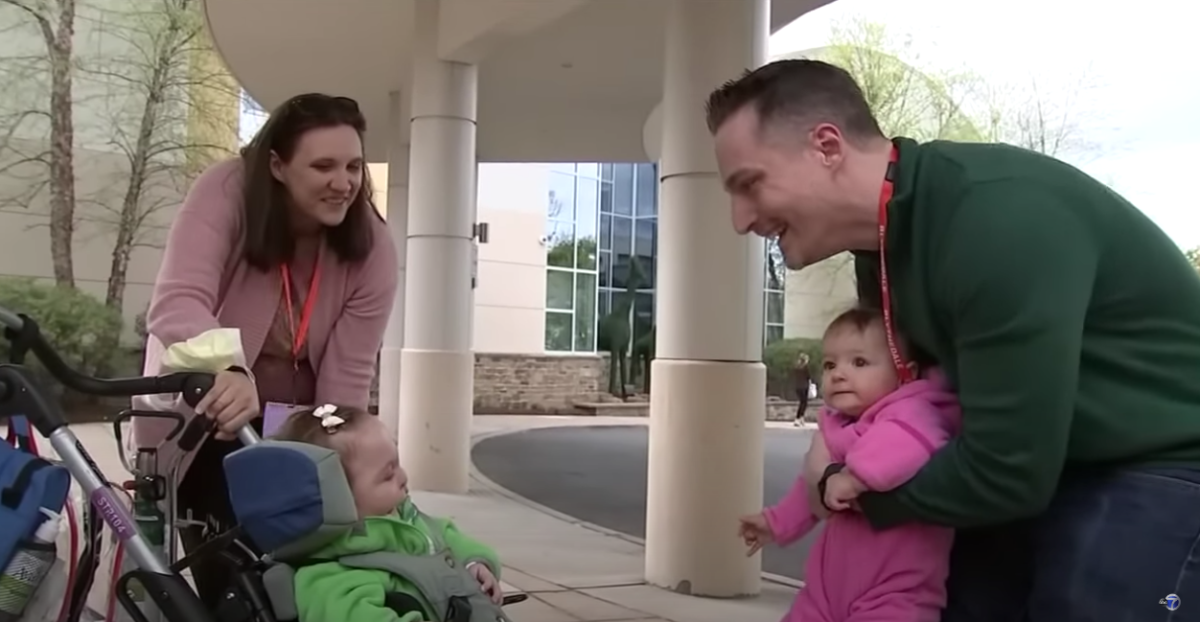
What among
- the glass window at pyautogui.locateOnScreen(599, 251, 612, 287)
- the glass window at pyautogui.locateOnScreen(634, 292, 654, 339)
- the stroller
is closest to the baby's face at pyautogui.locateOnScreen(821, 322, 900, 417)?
the stroller

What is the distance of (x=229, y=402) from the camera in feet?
7.93

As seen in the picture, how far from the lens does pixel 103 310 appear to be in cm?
1939

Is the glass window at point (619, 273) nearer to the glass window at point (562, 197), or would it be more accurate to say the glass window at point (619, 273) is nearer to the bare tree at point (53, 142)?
the glass window at point (562, 197)

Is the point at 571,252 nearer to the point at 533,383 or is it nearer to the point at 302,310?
the point at 533,383

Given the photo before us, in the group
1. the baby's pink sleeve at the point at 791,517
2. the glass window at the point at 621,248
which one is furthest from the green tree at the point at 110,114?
the baby's pink sleeve at the point at 791,517

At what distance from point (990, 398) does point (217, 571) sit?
5.39 feet

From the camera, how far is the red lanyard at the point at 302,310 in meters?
3.03

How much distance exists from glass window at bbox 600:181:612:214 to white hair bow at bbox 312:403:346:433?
1151 inches

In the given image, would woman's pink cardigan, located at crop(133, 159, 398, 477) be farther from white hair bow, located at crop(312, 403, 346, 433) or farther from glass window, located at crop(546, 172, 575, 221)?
glass window, located at crop(546, 172, 575, 221)

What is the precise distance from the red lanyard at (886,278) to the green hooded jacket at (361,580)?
1.02 meters

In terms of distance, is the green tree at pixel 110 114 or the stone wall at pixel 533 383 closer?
the green tree at pixel 110 114

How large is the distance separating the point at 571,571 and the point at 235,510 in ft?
15.3

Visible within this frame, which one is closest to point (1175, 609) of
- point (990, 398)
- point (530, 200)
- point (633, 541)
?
point (990, 398)

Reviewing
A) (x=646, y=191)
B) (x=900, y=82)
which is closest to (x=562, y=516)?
(x=900, y=82)
